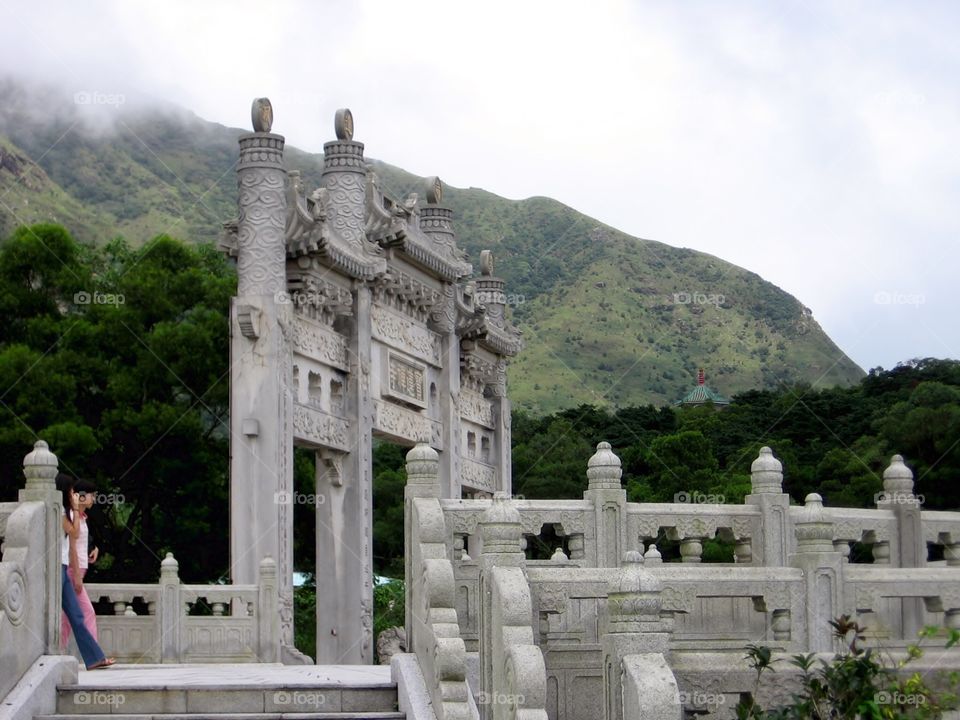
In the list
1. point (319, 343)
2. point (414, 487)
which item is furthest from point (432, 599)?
point (319, 343)

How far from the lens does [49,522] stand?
1021cm

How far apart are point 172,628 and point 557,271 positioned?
54101mm

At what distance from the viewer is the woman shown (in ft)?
34.9

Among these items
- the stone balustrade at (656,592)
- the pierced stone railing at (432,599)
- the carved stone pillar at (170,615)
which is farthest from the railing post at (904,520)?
the carved stone pillar at (170,615)

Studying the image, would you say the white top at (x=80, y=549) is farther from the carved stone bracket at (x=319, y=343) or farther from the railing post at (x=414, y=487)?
the carved stone bracket at (x=319, y=343)

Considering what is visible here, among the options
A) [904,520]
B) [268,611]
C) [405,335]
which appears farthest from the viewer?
[405,335]

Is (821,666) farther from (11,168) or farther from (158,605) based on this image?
(11,168)

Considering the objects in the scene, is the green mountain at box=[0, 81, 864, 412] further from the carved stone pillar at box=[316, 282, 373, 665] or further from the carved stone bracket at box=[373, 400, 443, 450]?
the carved stone pillar at box=[316, 282, 373, 665]

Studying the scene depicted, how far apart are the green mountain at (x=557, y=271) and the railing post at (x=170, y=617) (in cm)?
3966

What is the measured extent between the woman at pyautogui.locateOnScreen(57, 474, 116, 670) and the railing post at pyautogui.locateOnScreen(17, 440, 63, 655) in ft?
0.69

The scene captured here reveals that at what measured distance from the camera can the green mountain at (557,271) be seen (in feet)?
198

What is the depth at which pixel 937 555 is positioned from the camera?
2795cm

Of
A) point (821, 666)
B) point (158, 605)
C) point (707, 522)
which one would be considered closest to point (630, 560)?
point (821, 666)

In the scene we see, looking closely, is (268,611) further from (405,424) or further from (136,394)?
(136,394)
